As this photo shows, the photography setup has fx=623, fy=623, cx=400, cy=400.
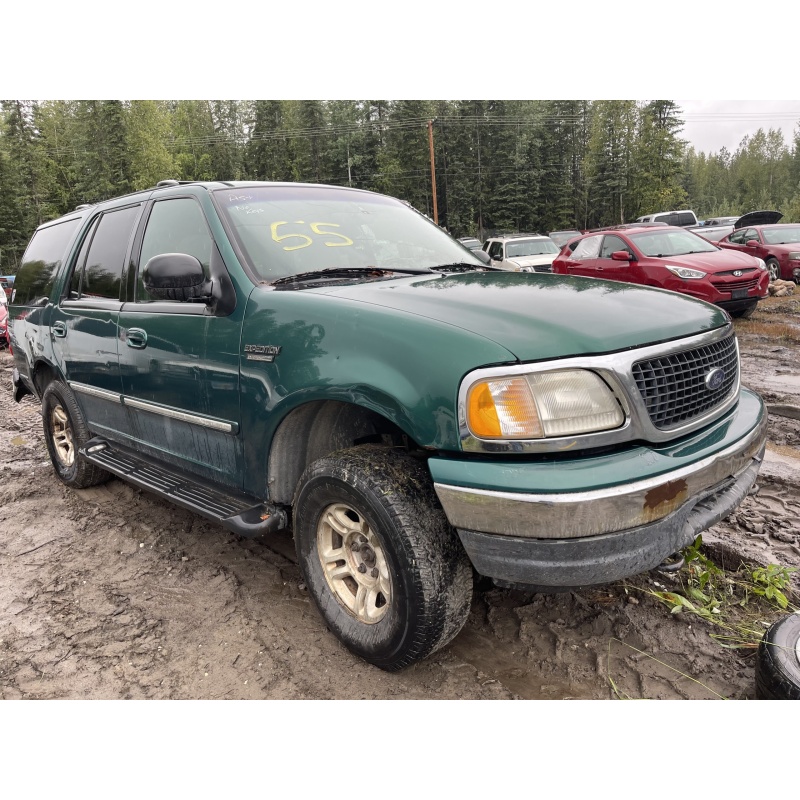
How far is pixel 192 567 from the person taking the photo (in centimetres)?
342

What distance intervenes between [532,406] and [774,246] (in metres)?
16.8

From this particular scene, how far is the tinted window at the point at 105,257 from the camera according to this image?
3.71 meters

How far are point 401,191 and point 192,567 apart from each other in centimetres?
4009

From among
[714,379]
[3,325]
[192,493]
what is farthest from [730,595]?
[3,325]

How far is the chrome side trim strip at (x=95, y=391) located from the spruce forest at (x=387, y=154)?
31844 mm

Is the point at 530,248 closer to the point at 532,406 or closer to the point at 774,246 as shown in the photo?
the point at 774,246

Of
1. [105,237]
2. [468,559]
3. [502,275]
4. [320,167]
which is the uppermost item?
[320,167]

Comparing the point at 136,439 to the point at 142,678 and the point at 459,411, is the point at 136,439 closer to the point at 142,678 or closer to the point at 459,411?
the point at 142,678

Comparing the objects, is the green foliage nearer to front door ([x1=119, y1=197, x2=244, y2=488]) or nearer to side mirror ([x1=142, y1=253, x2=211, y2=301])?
front door ([x1=119, y1=197, x2=244, y2=488])

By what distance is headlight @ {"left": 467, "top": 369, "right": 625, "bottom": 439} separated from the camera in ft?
6.59

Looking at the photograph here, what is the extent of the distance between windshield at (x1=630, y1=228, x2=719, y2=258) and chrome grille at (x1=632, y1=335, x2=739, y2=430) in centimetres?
940

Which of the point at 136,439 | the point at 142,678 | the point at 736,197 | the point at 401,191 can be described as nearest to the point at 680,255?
the point at 136,439

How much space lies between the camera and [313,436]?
274 cm

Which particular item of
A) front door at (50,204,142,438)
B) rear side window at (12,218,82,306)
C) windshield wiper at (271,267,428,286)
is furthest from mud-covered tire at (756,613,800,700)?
rear side window at (12,218,82,306)
